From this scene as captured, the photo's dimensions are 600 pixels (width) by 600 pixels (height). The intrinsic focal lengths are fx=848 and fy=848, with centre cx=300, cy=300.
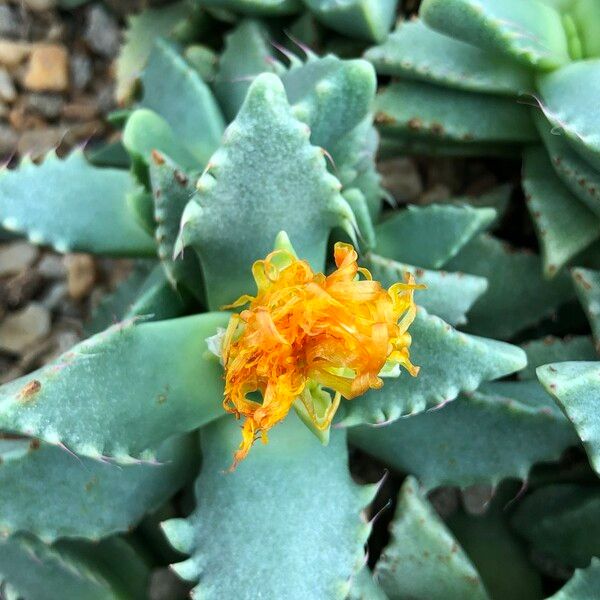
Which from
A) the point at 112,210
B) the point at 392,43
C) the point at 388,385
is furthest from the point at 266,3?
the point at 388,385

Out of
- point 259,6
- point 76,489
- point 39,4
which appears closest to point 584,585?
point 76,489

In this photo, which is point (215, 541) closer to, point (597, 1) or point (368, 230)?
point (368, 230)

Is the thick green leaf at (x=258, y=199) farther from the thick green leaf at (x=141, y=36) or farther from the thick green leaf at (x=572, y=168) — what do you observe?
the thick green leaf at (x=141, y=36)

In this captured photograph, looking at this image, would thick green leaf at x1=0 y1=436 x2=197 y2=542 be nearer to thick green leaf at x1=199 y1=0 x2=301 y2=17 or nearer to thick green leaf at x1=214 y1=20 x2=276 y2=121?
thick green leaf at x1=214 y1=20 x2=276 y2=121

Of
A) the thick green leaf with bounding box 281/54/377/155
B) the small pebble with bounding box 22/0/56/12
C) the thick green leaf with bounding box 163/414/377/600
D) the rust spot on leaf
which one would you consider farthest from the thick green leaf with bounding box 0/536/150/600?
the small pebble with bounding box 22/0/56/12

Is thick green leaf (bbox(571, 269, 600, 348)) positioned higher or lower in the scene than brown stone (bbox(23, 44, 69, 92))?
higher

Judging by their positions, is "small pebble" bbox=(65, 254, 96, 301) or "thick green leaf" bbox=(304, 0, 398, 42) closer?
"thick green leaf" bbox=(304, 0, 398, 42)

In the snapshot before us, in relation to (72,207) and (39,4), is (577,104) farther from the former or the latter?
(39,4)
